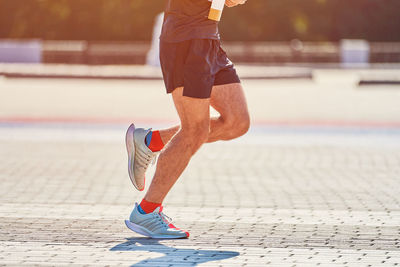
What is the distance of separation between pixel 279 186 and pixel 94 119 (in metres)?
6.75

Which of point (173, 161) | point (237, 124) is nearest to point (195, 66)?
point (237, 124)

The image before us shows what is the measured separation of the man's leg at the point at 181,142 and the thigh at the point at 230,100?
106 millimetres

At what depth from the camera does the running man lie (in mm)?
4668

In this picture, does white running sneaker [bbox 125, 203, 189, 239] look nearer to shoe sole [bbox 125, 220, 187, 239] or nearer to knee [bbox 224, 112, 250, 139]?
shoe sole [bbox 125, 220, 187, 239]

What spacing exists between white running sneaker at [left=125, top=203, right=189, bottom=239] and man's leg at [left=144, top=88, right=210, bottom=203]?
0.40ft

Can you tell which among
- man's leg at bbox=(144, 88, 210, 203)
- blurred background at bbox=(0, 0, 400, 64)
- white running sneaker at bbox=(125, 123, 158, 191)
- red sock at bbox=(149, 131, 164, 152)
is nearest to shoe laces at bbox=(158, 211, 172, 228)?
man's leg at bbox=(144, 88, 210, 203)

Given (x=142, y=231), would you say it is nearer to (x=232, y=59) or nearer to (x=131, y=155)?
(x=131, y=155)

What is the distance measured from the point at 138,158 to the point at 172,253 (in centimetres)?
79

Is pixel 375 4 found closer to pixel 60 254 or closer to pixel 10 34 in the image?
pixel 10 34

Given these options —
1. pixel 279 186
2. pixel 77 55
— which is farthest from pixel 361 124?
pixel 77 55

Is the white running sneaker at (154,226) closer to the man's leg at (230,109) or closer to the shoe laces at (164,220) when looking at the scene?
the shoe laces at (164,220)

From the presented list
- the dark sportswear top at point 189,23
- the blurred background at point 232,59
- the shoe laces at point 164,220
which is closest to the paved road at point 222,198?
the shoe laces at point 164,220

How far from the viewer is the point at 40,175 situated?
7352 mm

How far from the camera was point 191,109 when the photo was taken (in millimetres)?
4695
